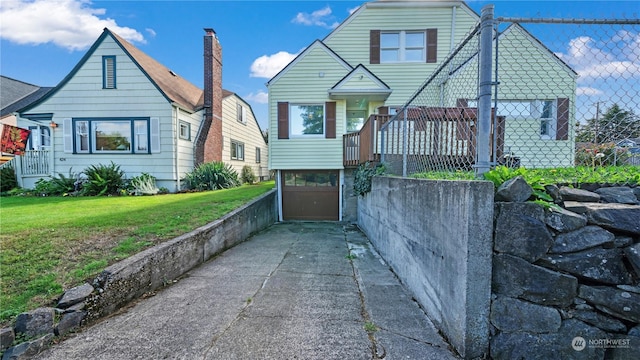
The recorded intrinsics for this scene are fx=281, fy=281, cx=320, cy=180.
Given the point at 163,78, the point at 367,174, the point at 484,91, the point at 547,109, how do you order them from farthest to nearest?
the point at 163,78 → the point at 367,174 → the point at 547,109 → the point at 484,91

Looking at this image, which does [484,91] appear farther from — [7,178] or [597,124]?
[7,178]

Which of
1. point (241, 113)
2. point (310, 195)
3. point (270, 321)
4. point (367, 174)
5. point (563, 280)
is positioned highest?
point (241, 113)

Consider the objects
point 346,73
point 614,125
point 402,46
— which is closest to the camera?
point 614,125

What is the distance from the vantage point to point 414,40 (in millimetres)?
10555

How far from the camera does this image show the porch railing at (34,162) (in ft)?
37.4

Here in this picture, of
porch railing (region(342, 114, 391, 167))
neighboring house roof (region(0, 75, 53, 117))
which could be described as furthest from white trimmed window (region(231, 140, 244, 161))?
neighboring house roof (region(0, 75, 53, 117))

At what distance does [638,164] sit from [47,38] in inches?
750

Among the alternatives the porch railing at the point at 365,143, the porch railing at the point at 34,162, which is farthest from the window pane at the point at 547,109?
the porch railing at the point at 34,162

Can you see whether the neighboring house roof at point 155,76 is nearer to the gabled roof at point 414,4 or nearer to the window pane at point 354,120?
the window pane at point 354,120

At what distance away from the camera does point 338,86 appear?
32.0 feet

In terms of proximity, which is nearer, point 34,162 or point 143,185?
point 143,185

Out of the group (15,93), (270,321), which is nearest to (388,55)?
(270,321)

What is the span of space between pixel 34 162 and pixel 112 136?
11.0 feet

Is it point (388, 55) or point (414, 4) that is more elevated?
point (414, 4)
